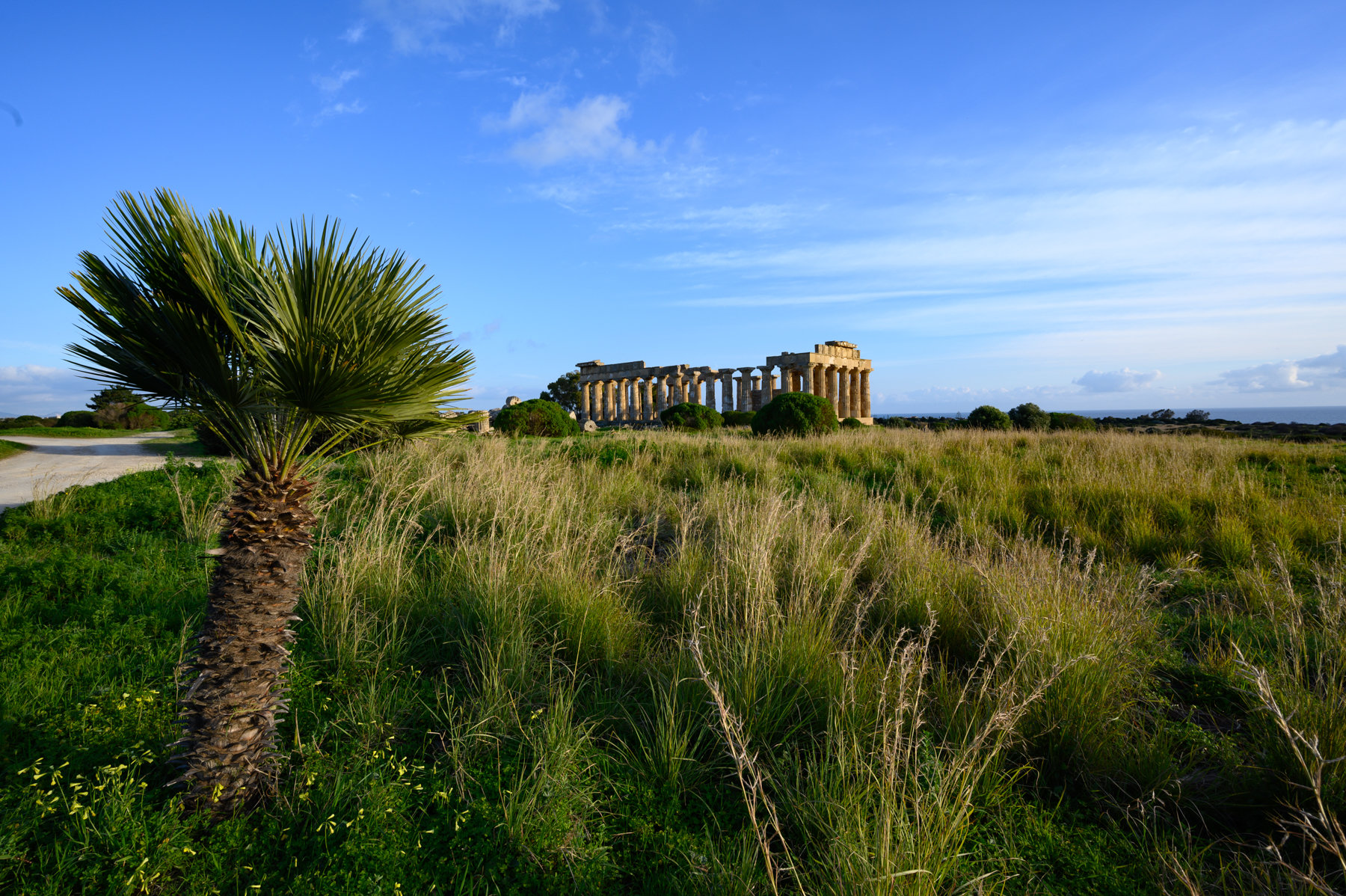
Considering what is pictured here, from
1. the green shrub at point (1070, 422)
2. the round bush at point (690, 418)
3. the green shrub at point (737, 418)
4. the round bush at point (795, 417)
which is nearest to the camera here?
the round bush at point (795, 417)

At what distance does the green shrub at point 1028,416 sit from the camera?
2252 centimetres

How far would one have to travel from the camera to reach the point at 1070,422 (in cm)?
2153

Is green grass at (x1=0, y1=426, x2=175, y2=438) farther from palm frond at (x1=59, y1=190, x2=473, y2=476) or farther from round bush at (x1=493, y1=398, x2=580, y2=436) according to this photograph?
palm frond at (x1=59, y1=190, x2=473, y2=476)

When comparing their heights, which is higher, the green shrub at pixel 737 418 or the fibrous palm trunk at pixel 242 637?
the green shrub at pixel 737 418

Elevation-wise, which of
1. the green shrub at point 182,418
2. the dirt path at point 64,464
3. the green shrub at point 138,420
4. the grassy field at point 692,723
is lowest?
the grassy field at point 692,723

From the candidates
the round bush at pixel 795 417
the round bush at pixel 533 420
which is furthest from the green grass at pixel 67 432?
the round bush at pixel 795 417

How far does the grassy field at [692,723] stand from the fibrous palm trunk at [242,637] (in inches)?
7.4

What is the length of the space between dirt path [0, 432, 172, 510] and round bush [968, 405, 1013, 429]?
2213 centimetres

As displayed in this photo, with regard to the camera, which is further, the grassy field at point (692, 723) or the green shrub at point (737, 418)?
the green shrub at point (737, 418)

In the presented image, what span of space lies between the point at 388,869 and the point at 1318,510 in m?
9.58

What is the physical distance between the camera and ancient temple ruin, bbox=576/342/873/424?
37.5 m

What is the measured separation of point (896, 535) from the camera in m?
5.56

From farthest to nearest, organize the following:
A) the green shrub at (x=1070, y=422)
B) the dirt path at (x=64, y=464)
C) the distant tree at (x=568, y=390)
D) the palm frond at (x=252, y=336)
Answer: the distant tree at (x=568, y=390) < the green shrub at (x=1070, y=422) < the dirt path at (x=64, y=464) < the palm frond at (x=252, y=336)

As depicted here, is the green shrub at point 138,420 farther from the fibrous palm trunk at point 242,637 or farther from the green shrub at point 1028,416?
the green shrub at point 1028,416
